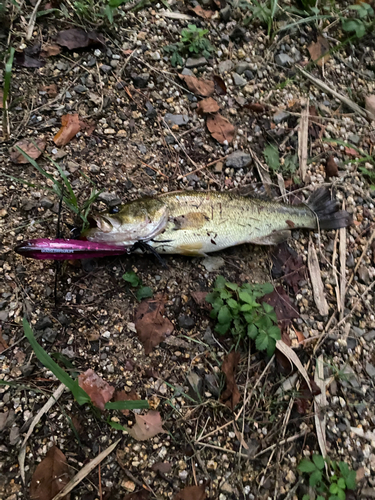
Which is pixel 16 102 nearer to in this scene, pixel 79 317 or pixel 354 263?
pixel 79 317

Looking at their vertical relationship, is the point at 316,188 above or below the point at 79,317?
above

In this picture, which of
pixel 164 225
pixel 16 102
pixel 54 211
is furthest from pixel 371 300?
pixel 16 102

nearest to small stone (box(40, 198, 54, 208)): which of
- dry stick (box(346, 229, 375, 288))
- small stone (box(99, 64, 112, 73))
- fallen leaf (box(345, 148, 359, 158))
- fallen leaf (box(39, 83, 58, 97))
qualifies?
fallen leaf (box(39, 83, 58, 97))

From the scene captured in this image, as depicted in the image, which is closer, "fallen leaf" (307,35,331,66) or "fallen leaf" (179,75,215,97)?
"fallen leaf" (179,75,215,97)

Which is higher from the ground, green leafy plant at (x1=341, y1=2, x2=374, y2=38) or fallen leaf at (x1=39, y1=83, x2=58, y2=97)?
green leafy plant at (x1=341, y1=2, x2=374, y2=38)

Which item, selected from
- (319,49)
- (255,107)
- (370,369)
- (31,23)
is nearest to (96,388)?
(370,369)

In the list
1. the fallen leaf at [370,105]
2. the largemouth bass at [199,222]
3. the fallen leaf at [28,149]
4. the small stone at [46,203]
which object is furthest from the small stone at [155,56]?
the fallen leaf at [370,105]

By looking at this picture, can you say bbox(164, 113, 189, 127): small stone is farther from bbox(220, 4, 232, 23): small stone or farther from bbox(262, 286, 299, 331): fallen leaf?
bbox(262, 286, 299, 331): fallen leaf
